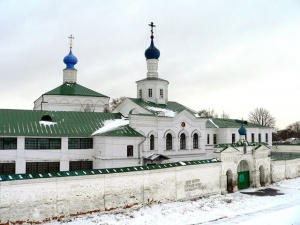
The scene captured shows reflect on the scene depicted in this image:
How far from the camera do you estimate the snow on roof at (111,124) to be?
23.4 m

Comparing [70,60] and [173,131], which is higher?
[70,60]

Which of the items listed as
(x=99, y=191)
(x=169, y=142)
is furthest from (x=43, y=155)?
(x=169, y=142)

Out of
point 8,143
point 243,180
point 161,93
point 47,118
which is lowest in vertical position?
point 243,180

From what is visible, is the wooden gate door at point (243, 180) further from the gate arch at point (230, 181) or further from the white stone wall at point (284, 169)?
the white stone wall at point (284, 169)

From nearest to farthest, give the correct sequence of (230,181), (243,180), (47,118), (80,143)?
(230,181) < (80,143) < (47,118) < (243,180)

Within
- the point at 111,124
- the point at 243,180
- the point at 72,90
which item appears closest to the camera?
the point at 243,180

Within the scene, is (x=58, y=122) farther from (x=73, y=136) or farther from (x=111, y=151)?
(x=111, y=151)

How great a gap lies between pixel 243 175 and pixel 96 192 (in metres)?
12.7

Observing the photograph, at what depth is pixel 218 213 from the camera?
17.2 m

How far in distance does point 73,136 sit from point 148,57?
11.4 m

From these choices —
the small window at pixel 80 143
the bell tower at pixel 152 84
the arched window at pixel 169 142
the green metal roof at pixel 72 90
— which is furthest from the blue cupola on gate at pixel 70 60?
the arched window at pixel 169 142

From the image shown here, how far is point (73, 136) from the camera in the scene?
22.2 m

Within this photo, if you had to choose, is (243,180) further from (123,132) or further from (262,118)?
(262,118)

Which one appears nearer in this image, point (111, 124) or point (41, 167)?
point (41, 167)
